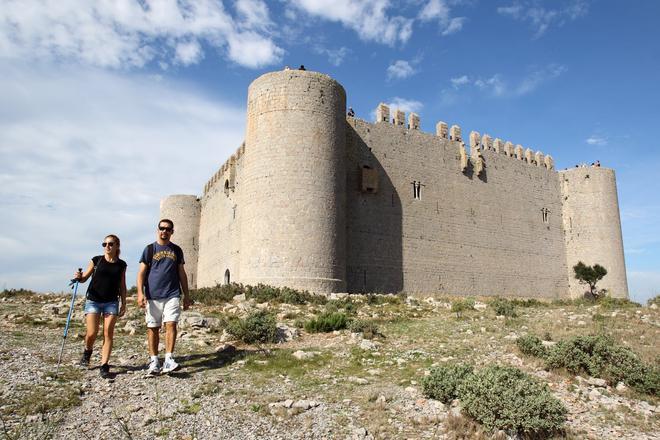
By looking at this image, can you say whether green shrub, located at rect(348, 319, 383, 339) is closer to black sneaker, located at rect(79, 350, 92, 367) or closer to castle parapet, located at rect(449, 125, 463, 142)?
black sneaker, located at rect(79, 350, 92, 367)

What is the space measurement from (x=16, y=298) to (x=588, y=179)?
27.3 metres

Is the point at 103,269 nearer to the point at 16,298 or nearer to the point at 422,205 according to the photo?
the point at 16,298

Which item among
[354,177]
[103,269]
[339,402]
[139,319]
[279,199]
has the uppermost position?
[354,177]

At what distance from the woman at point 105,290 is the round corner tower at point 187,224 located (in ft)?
82.4

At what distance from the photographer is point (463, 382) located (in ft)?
19.9

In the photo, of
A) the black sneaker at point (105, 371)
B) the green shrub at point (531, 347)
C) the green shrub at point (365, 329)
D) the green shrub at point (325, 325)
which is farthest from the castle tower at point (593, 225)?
the black sneaker at point (105, 371)

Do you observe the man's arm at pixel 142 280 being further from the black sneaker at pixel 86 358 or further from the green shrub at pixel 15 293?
the green shrub at pixel 15 293

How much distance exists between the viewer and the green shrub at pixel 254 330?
933 centimetres

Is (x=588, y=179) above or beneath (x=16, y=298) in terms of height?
above

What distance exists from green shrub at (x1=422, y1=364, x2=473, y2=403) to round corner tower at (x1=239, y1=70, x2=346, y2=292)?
1095cm

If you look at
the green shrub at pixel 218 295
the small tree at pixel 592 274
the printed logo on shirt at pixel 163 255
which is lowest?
the green shrub at pixel 218 295

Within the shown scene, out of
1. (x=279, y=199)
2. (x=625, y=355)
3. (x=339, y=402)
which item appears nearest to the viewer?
(x=339, y=402)

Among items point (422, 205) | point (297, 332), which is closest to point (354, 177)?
point (422, 205)

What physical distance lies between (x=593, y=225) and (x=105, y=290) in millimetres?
27154
